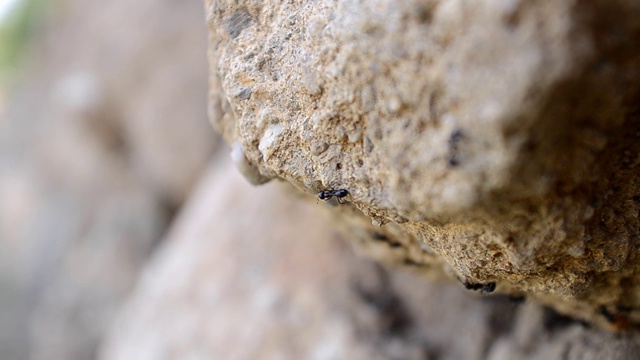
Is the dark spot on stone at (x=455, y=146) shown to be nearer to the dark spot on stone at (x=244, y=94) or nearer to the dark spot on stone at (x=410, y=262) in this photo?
the dark spot on stone at (x=244, y=94)

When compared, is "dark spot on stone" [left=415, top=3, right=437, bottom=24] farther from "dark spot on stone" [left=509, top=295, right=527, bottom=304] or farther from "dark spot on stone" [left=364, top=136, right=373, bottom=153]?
"dark spot on stone" [left=509, top=295, right=527, bottom=304]

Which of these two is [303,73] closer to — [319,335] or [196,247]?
[319,335]

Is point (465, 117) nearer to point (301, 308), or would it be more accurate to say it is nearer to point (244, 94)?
point (244, 94)

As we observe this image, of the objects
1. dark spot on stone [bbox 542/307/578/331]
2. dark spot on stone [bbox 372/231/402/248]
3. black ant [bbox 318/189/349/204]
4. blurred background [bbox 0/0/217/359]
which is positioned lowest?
blurred background [bbox 0/0/217/359]

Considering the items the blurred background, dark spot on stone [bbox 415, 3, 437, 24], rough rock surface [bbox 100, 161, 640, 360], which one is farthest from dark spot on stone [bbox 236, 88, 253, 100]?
the blurred background

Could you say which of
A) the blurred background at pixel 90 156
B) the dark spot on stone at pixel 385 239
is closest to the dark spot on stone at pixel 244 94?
the dark spot on stone at pixel 385 239

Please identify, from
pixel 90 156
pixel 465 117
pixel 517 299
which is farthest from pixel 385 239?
pixel 90 156

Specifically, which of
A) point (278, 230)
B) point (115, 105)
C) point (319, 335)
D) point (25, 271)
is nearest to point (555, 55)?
point (319, 335)
